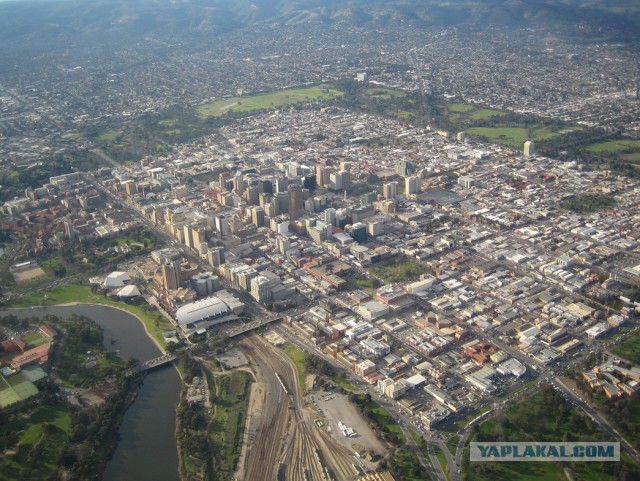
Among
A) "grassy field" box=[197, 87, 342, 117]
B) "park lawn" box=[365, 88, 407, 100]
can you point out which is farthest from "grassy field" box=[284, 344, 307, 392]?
"park lawn" box=[365, 88, 407, 100]

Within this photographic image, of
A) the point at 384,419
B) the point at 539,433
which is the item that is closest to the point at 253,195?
the point at 384,419

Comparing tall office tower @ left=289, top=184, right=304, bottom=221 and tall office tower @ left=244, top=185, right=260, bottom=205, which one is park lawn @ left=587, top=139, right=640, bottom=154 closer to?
tall office tower @ left=289, top=184, right=304, bottom=221

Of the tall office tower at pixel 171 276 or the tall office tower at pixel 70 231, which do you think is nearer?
the tall office tower at pixel 171 276

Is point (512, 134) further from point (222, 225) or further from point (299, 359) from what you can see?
point (299, 359)

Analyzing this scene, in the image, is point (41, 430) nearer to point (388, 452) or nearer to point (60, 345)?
point (60, 345)

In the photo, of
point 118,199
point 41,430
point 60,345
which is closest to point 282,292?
point 60,345

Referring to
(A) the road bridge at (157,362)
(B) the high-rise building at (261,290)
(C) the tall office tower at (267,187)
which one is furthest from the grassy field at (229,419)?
(C) the tall office tower at (267,187)

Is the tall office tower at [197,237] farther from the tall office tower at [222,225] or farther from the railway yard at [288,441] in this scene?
the railway yard at [288,441]
